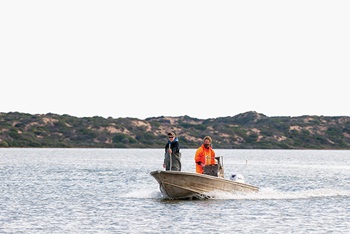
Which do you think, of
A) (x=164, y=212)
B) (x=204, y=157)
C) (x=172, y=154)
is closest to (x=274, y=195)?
(x=204, y=157)

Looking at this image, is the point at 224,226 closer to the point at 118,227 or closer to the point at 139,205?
the point at 118,227

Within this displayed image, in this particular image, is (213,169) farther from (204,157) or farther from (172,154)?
(172,154)

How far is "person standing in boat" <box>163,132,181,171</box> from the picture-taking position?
30062 millimetres

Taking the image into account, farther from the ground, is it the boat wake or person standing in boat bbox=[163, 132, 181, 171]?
person standing in boat bbox=[163, 132, 181, 171]

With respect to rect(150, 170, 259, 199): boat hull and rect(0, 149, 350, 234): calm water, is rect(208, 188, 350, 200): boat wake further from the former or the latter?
rect(150, 170, 259, 199): boat hull

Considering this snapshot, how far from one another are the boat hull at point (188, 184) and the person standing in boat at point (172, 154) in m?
0.46

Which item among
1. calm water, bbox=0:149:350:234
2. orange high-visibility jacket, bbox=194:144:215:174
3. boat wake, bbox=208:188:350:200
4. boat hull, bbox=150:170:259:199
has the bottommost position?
calm water, bbox=0:149:350:234

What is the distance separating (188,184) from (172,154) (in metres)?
1.50

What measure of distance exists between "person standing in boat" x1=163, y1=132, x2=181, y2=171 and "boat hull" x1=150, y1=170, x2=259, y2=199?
1.52 ft

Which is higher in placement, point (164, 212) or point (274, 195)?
point (274, 195)

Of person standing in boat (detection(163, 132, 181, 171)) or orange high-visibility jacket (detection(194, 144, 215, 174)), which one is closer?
person standing in boat (detection(163, 132, 181, 171))

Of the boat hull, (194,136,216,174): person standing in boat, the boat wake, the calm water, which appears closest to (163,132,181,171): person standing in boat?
the boat hull

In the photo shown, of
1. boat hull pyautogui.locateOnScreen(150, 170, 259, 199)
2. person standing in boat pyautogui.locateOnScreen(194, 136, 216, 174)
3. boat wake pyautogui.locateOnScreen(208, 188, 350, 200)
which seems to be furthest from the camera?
boat wake pyautogui.locateOnScreen(208, 188, 350, 200)

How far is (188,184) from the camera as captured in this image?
3103 cm
